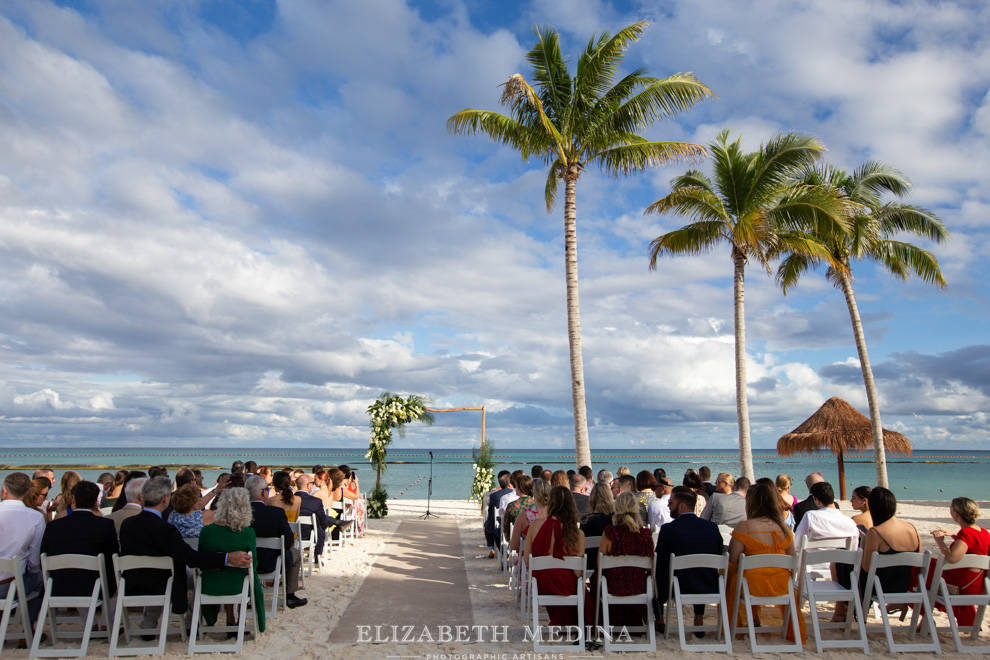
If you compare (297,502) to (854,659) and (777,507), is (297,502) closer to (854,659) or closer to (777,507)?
(777,507)

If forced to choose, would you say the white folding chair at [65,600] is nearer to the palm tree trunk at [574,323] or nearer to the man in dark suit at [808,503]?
the man in dark suit at [808,503]

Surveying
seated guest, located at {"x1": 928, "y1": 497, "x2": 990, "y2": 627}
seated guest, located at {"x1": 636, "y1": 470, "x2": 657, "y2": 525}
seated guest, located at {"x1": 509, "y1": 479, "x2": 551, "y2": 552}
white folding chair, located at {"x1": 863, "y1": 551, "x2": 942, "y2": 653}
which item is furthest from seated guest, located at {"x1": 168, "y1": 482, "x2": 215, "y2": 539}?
seated guest, located at {"x1": 928, "y1": 497, "x2": 990, "y2": 627}

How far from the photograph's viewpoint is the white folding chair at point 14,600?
4973 mm

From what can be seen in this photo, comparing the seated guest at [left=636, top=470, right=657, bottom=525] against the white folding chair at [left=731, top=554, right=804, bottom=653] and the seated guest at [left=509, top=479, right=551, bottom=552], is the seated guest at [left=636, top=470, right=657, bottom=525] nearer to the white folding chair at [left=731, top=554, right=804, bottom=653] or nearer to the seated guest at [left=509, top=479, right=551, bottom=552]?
the seated guest at [left=509, top=479, right=551, bottom=552]

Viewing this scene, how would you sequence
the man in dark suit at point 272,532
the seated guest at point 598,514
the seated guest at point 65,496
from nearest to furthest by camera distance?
the seated guest at point 598,514
the man in dark suit at point 272,532
the seated guest at point 65,496

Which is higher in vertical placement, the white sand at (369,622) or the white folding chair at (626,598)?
the white folding chair at (626,598)

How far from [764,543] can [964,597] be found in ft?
5.77

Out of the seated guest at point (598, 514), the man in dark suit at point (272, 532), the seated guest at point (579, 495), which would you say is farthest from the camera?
the seated guest at point (579, 495)


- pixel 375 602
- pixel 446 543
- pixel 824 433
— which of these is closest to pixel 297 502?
pixel 375 602

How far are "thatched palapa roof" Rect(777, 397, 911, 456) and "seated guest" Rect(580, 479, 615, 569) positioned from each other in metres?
17.6

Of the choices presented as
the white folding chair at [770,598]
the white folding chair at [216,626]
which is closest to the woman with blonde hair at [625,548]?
the white folding chair at [770,598]

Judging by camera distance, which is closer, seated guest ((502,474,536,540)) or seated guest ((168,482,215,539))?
seated guest ((168,482,215,539))

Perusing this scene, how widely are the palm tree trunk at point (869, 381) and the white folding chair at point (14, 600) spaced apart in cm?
1742

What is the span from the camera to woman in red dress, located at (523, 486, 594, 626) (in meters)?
5.49
